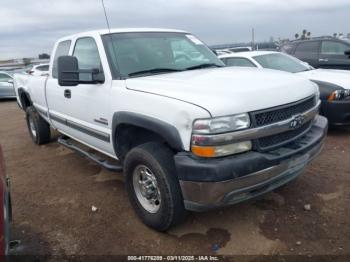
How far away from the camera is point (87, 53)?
4.21 meters

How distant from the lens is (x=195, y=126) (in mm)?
2627

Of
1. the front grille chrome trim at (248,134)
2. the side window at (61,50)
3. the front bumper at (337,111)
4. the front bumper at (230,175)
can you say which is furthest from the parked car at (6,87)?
the front grille chrome trim at (248,134)

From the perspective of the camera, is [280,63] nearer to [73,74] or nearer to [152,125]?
[73,74]

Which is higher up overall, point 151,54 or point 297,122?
point 151,54

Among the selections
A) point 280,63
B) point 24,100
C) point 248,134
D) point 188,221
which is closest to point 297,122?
point 248,134

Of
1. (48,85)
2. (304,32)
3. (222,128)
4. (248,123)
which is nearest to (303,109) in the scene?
(248,123)

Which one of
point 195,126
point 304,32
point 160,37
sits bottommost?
point 304,32

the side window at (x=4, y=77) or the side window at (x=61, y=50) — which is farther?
the side window at (x=4, y=77)

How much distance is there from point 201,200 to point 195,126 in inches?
23.2

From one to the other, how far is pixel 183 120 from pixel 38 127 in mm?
4587

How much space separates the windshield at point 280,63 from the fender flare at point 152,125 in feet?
15.0

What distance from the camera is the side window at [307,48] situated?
998 cm

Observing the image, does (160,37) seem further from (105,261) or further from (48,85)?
(105,261)

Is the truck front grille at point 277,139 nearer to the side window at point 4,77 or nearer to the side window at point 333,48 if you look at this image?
the side window at point 333,48
